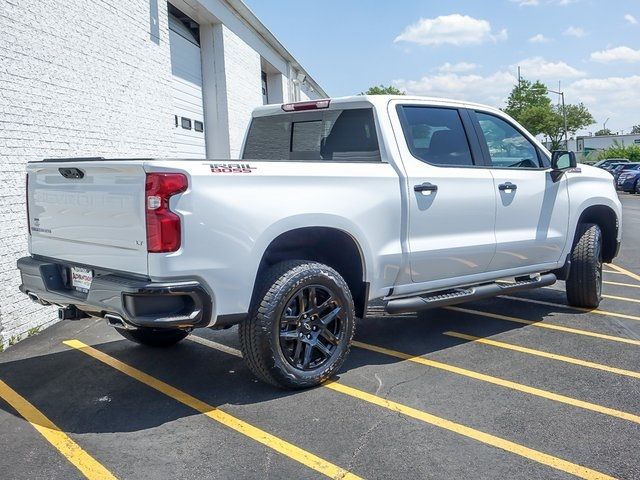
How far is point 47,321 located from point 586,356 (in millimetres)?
5187

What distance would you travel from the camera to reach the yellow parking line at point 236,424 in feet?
9.95

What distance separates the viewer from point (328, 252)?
4.41 metres

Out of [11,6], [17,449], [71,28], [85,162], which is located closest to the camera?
[17,449]

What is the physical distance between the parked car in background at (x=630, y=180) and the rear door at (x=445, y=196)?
2737cm

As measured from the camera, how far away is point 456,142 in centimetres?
507

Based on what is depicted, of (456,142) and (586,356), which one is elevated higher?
(456,142)

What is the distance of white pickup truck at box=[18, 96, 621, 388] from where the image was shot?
3.38m

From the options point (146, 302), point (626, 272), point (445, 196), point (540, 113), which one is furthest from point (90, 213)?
point (540, 113)

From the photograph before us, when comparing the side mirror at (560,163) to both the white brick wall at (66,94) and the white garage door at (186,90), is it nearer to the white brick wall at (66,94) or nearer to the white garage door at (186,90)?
the white brick wall at (66,94)

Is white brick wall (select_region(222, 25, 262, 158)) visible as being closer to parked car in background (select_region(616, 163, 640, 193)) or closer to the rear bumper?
the rear bumper

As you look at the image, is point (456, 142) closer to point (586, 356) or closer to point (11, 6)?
point (586, 356)

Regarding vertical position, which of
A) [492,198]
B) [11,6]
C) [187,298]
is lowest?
[187,298]

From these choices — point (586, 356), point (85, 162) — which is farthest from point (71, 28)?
point (586, 356)

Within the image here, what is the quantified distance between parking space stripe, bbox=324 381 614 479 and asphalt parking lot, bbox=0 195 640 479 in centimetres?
1
